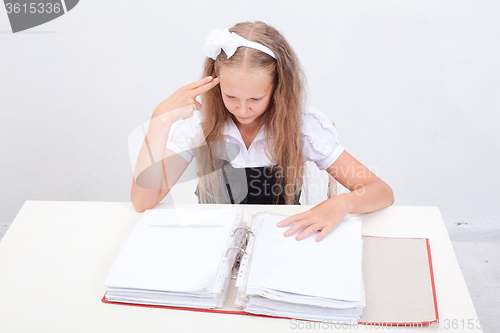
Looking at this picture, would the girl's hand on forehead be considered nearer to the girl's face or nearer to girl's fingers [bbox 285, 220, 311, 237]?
the girl's face

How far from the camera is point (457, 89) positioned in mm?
1787

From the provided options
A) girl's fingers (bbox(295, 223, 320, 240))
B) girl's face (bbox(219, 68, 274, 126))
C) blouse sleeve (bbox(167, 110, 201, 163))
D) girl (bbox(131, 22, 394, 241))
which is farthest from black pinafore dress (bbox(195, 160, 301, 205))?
girl's fingers (bbox(295, 223, 320, 240))

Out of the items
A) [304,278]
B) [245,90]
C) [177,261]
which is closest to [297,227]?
[304,278]

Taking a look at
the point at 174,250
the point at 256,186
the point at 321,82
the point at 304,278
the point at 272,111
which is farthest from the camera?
the point at 321,82

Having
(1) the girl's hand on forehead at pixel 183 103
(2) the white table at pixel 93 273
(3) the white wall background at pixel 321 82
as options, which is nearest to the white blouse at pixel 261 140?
(1) the girl's hand on forehead at pixel 183 103

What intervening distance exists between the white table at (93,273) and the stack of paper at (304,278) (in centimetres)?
3

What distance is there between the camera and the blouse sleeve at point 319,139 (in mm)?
1275

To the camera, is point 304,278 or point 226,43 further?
point 226,43

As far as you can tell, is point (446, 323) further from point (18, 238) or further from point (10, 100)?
point (10, 100)

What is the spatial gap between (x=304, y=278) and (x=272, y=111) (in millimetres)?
598

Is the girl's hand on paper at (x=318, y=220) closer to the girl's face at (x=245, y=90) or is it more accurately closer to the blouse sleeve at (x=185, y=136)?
the girl's face at (x=245, y=90)

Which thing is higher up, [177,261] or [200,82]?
[200,82]

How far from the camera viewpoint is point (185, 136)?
128cm

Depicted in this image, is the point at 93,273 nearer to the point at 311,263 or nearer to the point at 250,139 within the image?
the point at 311,263
